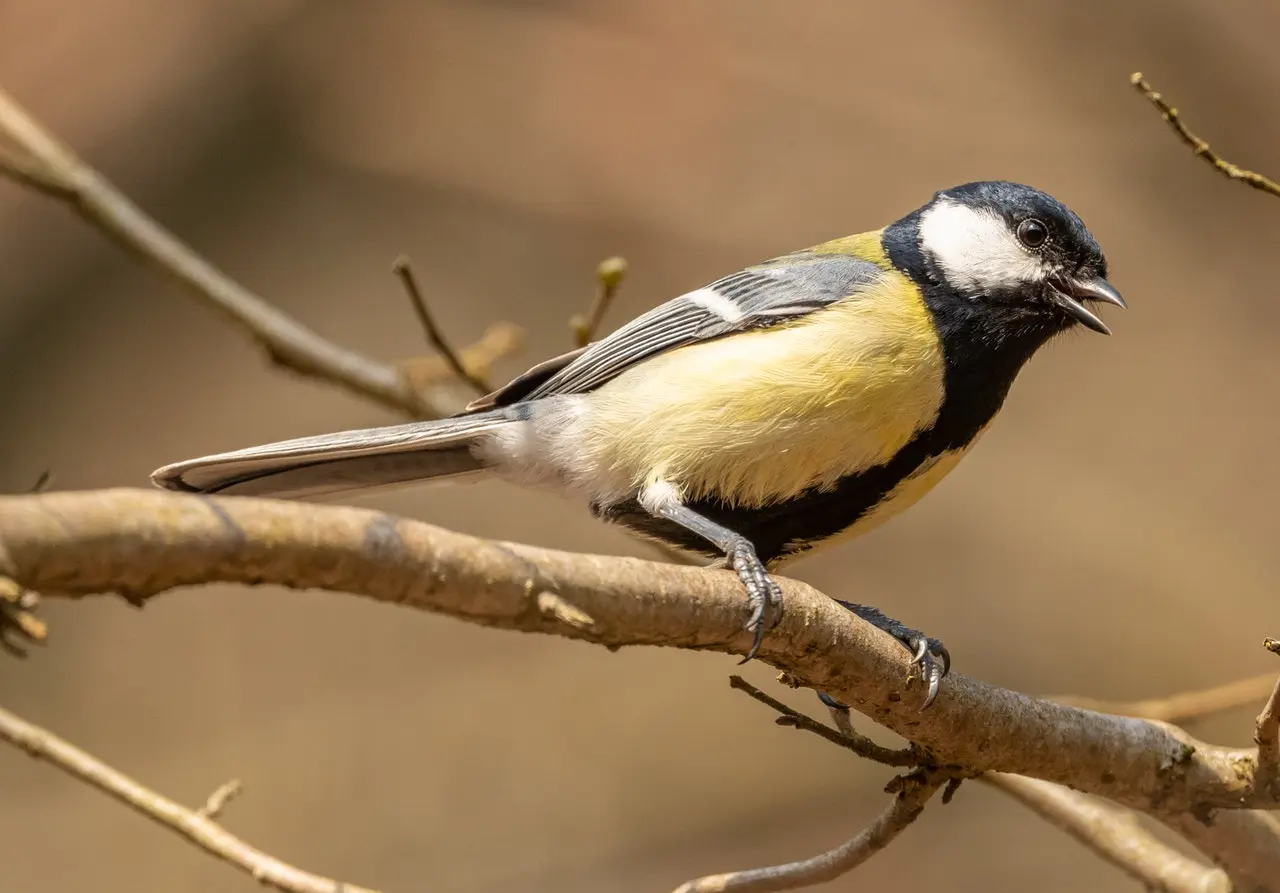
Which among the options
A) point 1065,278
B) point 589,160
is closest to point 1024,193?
point 1065,278

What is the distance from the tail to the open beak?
38.8 inches

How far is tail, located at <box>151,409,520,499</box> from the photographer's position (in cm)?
177

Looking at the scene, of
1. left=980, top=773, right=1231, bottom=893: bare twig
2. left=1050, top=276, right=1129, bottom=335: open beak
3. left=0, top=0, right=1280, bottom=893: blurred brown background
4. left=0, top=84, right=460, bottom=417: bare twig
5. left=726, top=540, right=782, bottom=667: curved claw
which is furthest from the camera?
left=0, top=0, right=1280, bottom=893: blurred brown background

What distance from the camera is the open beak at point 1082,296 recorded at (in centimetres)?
206

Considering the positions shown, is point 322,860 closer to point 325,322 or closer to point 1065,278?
point 325,322

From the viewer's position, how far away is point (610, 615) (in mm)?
1164

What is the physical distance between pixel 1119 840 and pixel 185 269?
2.02 m

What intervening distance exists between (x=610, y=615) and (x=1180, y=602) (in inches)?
149

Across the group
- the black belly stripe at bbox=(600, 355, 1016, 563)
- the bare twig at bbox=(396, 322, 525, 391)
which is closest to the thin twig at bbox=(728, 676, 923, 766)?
the black belly stripe at bbox=(600, 355, 1016, 563)

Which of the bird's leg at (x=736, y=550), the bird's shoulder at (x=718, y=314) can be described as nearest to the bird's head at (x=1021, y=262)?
the bird's shoulder at (x=718, y=314)

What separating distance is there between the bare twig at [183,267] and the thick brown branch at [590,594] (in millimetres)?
1257

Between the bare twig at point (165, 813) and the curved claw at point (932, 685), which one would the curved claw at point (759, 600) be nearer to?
the curved claw at point (932, 685)

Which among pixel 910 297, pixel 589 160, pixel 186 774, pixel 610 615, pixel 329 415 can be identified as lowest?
pixel 610 615

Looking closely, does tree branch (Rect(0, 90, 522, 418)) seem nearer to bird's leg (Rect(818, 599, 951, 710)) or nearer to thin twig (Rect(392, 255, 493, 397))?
thin twig (Rect(392, 255, 493, 397))
